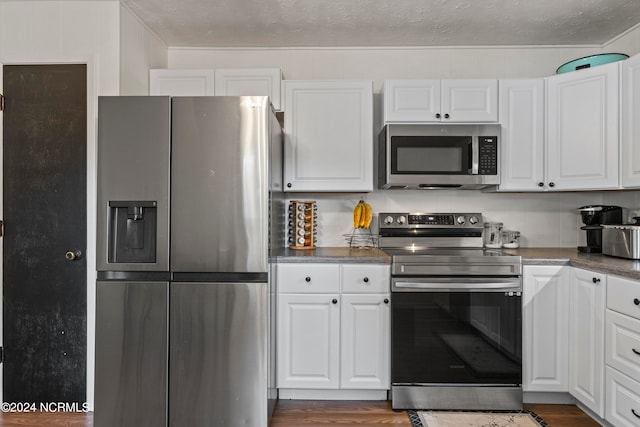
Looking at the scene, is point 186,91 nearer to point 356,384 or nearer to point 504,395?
point 356,384

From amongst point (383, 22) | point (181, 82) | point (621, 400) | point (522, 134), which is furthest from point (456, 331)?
point (181, 82)

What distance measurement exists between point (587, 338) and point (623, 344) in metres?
0.27

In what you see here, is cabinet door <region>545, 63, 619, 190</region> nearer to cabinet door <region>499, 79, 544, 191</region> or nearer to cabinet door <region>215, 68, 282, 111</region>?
cabinet door <region>499, 79, 544, 191</region>

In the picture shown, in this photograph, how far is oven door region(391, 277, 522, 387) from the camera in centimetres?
229

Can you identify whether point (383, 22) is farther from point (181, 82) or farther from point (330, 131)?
point (181, 82)

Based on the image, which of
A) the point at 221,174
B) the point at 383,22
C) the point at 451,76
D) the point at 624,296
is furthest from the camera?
the point at 451,76

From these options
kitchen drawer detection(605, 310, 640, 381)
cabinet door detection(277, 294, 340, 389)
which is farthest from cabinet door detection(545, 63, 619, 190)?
cabinet door detection(277, 294, 340, 389)

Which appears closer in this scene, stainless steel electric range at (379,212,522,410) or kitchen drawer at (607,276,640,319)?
kitchen drawer at (607,276,640,319)

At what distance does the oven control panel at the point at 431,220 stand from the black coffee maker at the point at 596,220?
669mm

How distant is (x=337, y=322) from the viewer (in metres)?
2.35

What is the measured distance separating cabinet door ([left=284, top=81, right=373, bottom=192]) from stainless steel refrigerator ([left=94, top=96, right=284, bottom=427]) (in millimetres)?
660

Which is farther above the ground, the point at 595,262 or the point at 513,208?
the point at 513,208

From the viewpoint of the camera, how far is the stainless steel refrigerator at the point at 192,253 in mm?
2025

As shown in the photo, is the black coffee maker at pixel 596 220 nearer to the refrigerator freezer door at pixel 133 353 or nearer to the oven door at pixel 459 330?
the oven door at pixel 459 330
